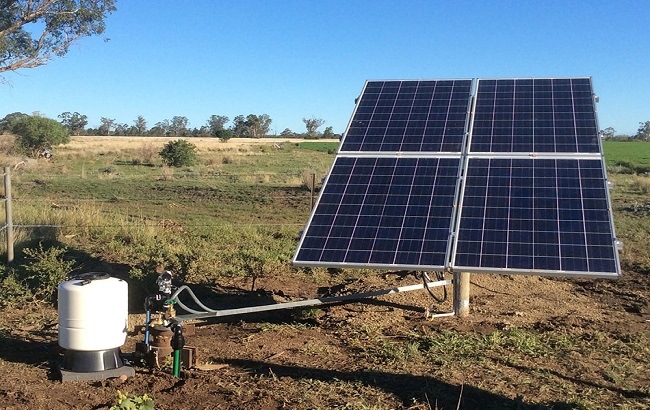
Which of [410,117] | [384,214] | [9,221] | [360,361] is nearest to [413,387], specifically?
[360,361]

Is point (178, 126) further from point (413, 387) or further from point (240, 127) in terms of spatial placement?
point (413, 387)

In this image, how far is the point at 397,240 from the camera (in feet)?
26.2

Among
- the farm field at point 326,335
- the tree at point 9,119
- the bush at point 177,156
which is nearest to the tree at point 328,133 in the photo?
the tree at point 9,119

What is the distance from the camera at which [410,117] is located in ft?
34.7

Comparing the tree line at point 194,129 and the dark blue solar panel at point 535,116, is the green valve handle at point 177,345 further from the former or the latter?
the tree line at point 194,129

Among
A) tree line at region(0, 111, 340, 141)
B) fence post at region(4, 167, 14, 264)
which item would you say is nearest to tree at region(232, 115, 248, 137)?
tree line at region(0, 111, 340, 141)

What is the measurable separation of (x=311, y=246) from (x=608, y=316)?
16.0 feet

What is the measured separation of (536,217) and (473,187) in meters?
1.00

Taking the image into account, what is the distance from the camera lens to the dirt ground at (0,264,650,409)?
6.42 m

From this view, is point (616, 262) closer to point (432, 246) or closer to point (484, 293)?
point (432, 246)

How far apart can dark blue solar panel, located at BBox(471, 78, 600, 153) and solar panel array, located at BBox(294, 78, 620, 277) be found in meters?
0.02

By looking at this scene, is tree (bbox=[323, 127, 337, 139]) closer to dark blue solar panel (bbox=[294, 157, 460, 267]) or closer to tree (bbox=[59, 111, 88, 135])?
tree (bbox=[59, 111, 88, 135])

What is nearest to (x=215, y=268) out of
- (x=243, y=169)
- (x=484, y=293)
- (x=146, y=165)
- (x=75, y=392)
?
(x=484, y=293)

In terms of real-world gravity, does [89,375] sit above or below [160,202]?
below
